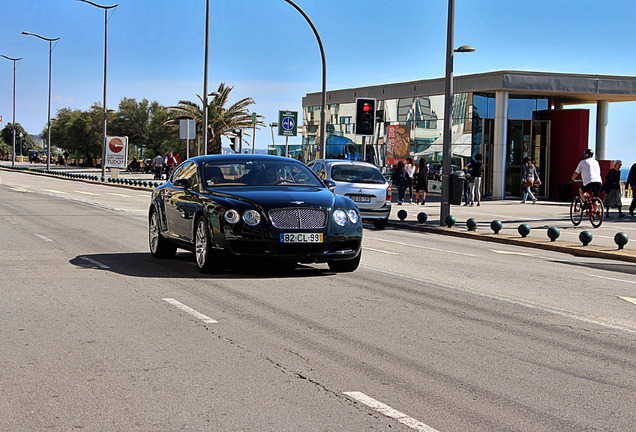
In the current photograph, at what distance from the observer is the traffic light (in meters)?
25.5

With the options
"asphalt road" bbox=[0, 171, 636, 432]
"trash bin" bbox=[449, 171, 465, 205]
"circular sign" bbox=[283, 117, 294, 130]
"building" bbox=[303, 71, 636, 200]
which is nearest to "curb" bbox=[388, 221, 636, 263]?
"trash bin" bbox=[449, 171, 465, 205]

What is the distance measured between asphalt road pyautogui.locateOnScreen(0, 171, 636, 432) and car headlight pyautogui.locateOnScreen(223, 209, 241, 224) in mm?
754

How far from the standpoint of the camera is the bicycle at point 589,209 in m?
21.7

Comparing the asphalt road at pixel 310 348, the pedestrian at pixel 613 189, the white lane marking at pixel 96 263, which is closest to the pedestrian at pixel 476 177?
the pedestrian at pixel 613 189

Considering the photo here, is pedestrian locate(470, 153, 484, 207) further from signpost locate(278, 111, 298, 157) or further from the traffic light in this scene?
the traffic light

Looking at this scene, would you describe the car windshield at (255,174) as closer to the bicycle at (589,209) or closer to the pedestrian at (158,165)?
the bicycle at (589,209)

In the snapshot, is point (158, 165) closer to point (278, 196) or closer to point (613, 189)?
point (613, 189)

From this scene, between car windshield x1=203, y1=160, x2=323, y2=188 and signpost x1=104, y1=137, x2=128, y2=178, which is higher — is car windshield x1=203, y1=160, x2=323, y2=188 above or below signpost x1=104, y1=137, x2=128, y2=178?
below

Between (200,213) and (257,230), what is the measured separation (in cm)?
109

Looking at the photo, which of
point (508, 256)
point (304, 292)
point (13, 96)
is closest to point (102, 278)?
point (304, 292)

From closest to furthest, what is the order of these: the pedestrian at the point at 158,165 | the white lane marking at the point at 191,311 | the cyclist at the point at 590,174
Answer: the white lane marking at the point at 191,311 → the cyclist at the point at 590,174 → the pedestrian at the point at 158,165

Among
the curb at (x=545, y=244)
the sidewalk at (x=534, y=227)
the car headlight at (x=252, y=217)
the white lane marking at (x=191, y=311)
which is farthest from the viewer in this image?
the sidewalk at (x=534, y=227)

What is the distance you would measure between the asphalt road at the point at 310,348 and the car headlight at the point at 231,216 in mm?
754

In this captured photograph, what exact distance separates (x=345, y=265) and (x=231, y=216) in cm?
184
